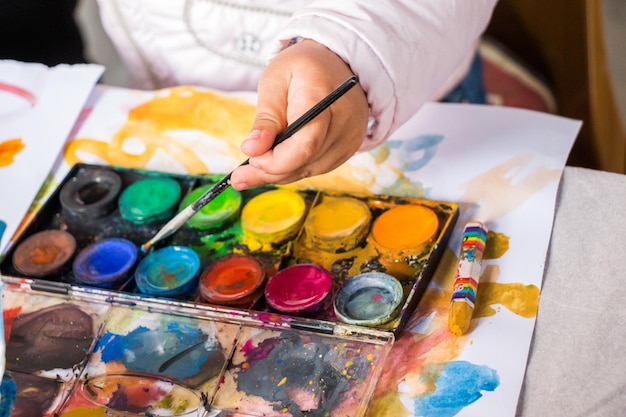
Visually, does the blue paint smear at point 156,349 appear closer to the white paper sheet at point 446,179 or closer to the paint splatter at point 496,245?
the white paper sheet at point 446,179

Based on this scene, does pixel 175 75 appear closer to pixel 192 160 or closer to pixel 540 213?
pixel 192 160

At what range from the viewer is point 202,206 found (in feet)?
2.52

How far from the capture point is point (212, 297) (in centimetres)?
74

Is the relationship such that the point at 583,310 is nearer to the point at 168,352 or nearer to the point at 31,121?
the point at 168,352

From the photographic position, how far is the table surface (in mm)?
619

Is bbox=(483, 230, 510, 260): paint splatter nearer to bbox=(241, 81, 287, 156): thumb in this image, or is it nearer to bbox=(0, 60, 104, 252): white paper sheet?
bbox=(241, 81, 287, 156): thumb

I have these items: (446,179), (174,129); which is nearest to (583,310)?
(446,179)

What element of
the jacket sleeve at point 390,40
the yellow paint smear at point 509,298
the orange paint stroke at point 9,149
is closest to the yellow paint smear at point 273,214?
the jacket sleeve at point 390,40

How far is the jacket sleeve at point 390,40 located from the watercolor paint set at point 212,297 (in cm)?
11

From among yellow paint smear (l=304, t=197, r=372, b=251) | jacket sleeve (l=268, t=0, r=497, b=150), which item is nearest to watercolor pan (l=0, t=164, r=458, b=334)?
yellow paint smear (l=304, t=197, r=372, b=251)

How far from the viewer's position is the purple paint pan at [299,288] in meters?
0.71

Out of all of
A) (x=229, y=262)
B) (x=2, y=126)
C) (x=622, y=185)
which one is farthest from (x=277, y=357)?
(x=2, y=126)

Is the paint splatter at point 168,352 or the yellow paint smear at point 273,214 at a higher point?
the yellow paint smear at point 273,214

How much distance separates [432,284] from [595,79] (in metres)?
0.77
